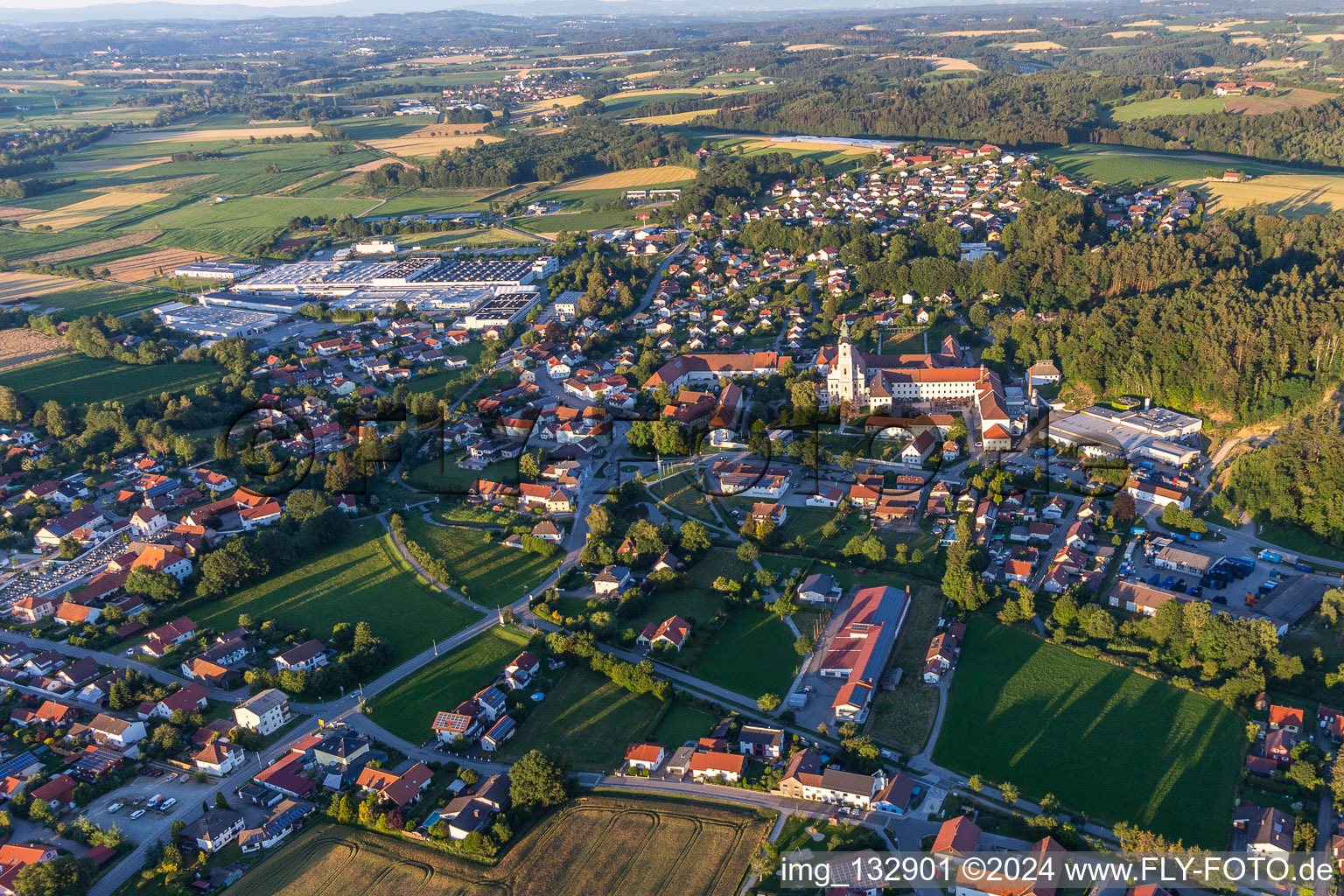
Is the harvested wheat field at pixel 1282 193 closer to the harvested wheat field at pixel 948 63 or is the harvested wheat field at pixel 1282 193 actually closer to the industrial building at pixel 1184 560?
the industrial building at pixel 1184 560

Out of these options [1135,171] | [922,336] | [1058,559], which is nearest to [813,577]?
[1058,559]

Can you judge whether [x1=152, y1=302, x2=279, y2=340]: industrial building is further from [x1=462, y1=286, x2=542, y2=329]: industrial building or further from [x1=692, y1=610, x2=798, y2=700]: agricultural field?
[x1=692, y1=610, x2=798, y2=700]: agricultural field

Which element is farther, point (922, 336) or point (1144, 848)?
point (922, 336)

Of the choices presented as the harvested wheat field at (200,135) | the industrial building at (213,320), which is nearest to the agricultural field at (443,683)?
the industrial building at (213,320)

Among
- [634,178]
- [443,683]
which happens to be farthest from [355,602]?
[634,178]

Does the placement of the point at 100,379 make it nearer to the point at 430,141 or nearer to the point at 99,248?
the point at 99,248

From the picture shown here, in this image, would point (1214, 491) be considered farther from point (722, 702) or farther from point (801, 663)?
point (722, 702)

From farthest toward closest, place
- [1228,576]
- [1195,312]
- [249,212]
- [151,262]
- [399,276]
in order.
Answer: [249,212]
[151,262]
[399,276]
[1195,312]
[1228,576]
